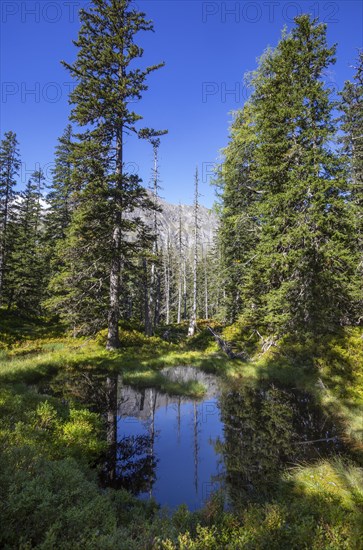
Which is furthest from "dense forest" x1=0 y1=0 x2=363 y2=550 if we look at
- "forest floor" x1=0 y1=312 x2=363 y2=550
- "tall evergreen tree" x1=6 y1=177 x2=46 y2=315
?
"tall evergreen tree" x1=6 y1=177 x2=46 y2=315

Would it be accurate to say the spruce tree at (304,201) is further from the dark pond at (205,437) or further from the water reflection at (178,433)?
the water reflection at (178,433)

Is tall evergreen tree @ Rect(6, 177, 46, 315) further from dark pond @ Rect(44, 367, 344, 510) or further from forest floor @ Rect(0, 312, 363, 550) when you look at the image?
dark pond @ Rect(44, 367, 344, 510)

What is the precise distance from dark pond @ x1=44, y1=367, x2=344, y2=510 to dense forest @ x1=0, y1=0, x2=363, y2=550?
88 millimetres

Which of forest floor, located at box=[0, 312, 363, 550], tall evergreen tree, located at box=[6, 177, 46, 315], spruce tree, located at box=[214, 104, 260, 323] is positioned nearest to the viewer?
forest floor, located at box=[0, 312, 363, 550]

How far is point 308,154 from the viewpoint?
13.8m

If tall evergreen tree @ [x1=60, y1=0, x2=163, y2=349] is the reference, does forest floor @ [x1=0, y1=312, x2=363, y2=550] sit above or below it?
below

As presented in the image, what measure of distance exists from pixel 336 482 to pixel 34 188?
41.2 metres

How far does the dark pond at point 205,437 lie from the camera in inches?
280

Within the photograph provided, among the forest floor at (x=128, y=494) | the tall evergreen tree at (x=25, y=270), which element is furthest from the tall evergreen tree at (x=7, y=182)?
the forest floor at (x=128, y=494)

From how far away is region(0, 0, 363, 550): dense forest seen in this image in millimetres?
4785

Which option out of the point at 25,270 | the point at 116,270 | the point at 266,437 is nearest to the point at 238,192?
the point at 116,270

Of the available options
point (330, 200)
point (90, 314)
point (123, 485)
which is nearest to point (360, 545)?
point (123, 485)

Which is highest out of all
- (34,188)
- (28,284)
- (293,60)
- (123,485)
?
(34,188)

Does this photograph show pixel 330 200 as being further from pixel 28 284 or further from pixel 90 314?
pixel 28 284
